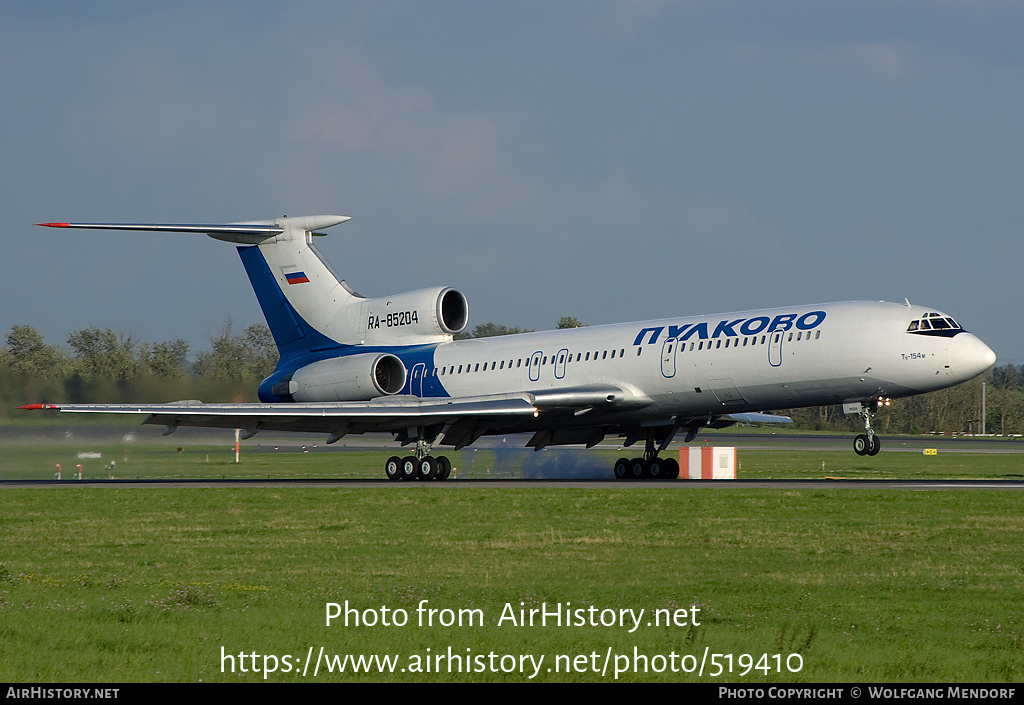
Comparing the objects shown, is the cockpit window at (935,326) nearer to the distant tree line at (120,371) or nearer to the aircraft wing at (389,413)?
the aircraft wing at (389,413)

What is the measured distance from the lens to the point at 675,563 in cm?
1554

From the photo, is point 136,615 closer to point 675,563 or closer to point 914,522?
point 675,563

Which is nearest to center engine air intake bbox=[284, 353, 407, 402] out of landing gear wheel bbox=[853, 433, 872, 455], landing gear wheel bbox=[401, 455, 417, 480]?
landing gear wheel bbox=[401, 455, 417, 480]

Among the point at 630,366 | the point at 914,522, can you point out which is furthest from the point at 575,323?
the point at 914,522

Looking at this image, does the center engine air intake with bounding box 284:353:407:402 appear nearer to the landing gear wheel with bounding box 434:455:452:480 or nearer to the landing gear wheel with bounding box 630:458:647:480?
the landing gear wheel with bounding box 434:455:452:480

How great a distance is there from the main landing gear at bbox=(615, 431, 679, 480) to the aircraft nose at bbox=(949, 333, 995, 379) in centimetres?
910

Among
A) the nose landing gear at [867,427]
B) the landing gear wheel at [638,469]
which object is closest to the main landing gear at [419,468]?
the landing gear wheel at [638,469]

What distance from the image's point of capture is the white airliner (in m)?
29.2

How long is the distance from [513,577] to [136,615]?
14.7ft

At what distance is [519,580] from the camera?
14078 millimetres

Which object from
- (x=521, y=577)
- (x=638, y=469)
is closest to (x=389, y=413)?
(x=638, y=469)

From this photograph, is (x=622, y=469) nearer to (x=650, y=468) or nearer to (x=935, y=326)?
(x=650, y=468)

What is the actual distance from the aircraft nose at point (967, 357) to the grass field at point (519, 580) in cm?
435
